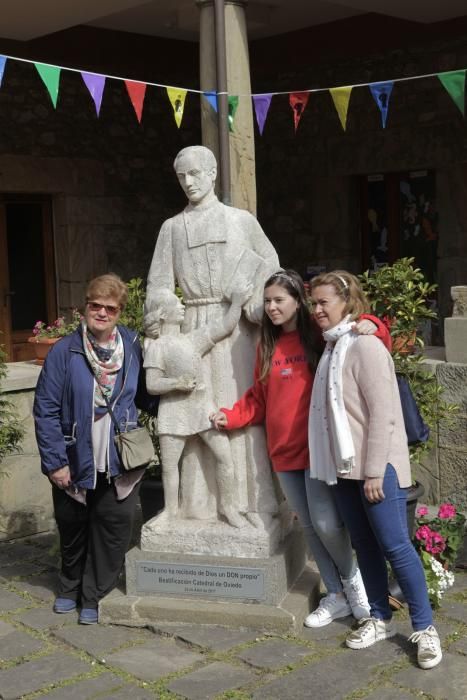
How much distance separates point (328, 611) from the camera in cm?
379

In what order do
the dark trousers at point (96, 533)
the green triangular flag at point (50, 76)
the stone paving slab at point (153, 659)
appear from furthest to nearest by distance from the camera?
the green triangular flag at point (50, 76) → the dark trousers at point (96, 533) → the stone paving slab at point (153, 659)

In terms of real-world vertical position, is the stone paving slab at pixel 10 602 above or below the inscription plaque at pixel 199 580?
below

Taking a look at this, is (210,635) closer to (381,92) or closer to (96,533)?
(96,533)

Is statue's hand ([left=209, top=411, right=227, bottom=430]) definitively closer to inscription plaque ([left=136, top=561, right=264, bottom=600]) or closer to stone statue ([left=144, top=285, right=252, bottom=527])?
stone statue ([left=144, top=285, right=252, bottom=527])

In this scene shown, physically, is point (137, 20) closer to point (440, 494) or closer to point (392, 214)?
point (392, 214)

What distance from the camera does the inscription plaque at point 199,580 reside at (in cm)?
381

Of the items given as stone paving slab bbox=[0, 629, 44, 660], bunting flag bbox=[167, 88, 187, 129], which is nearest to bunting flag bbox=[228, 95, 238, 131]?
bunting flag bbox=[167, 88, 187, 129]

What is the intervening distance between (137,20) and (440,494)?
5.51m

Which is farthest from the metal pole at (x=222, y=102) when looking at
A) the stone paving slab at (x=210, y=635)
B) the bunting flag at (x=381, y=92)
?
the stone paving slab at (x=210, y=635)

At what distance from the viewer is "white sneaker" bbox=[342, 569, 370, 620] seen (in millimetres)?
3725

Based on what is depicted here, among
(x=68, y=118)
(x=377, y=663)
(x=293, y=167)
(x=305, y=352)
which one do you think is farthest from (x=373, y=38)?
(x=377, y=663)

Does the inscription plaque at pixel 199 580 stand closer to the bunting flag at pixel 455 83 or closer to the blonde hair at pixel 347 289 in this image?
the blonde hair at pixel 347 289

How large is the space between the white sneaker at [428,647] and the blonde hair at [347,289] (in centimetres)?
114

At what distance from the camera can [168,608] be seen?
12.6ft
